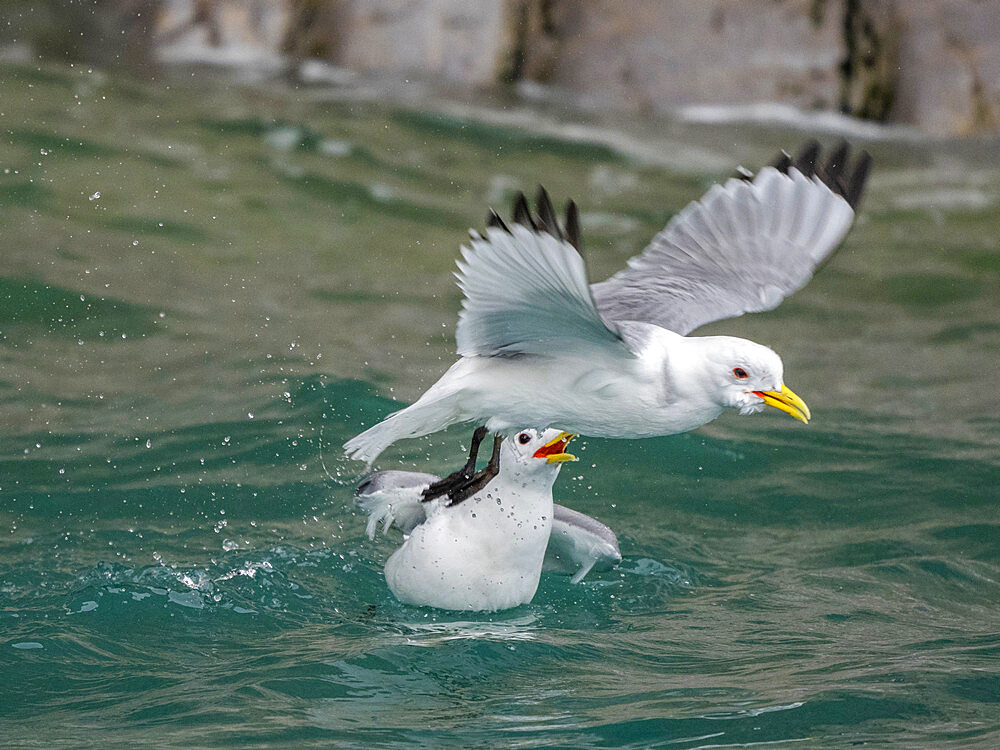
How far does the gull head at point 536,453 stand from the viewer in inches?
202

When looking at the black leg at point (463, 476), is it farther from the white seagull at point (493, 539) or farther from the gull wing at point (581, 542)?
the gull wing at point (581, 542)

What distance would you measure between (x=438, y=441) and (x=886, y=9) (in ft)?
24.9

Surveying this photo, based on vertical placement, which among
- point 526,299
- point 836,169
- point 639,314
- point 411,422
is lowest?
point 411,422

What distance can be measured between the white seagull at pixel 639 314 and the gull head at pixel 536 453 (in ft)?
1.06

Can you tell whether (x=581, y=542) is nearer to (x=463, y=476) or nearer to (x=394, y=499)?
(x=463, y=476)

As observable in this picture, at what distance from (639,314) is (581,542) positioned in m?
1.06

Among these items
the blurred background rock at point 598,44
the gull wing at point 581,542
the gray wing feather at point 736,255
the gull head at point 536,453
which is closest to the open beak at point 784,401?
the gray wing feather at point 736,255

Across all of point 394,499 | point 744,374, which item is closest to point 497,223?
point 744,374

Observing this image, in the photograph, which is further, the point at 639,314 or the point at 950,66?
the point at 950,66

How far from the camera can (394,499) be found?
18.4ft

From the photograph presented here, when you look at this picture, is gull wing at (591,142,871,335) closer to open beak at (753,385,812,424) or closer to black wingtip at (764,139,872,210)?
black wingtip at (764,139,872,210)

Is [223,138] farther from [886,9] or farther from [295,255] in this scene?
[886,9]

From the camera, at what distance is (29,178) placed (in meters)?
10.5

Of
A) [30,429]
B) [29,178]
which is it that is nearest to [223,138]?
[29,178]
